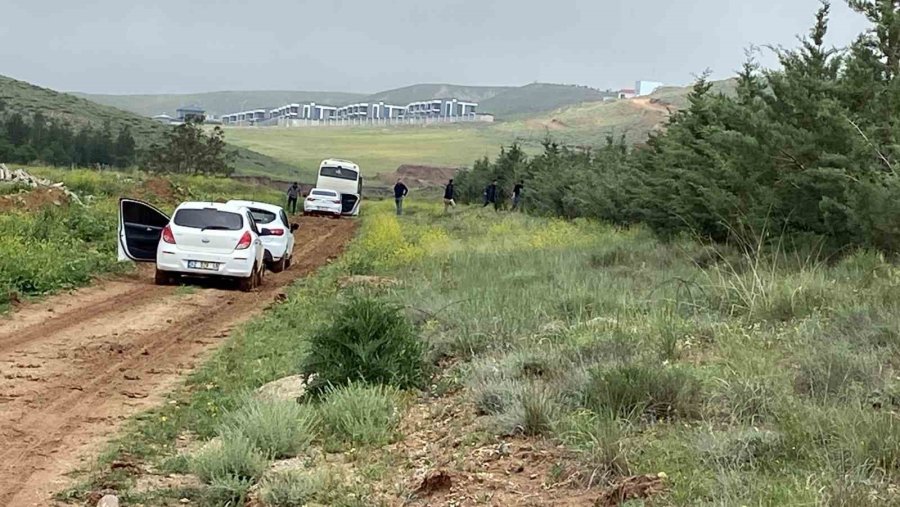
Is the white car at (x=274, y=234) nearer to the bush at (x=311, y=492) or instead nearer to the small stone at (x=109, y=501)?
the small stone at (x=109, y=501)

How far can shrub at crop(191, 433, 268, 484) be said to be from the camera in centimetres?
572

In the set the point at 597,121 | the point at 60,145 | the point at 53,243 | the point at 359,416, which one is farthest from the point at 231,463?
the point at 597,121

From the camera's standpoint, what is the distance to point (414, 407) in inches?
288

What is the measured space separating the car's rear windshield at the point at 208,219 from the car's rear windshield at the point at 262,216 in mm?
4518

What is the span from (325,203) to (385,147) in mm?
123435

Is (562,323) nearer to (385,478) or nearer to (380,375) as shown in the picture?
(380,375)

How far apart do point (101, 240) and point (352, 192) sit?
2969cm

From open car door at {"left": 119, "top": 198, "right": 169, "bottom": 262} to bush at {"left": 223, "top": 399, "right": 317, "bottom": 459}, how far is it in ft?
40.1

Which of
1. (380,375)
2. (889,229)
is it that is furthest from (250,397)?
(889,229)

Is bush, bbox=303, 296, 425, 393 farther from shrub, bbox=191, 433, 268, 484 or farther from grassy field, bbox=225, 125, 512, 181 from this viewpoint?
grassy field, bbox=225, 125, 512, 181

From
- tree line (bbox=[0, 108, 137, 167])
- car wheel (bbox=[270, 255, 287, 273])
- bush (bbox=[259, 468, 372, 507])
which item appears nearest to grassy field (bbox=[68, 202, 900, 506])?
bush (bbox=[259, 468, 372, 507])

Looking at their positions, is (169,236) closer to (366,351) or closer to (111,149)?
(366,351)

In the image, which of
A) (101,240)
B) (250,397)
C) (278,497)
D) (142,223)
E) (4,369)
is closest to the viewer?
(278,497)

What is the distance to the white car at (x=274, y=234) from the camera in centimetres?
2156
